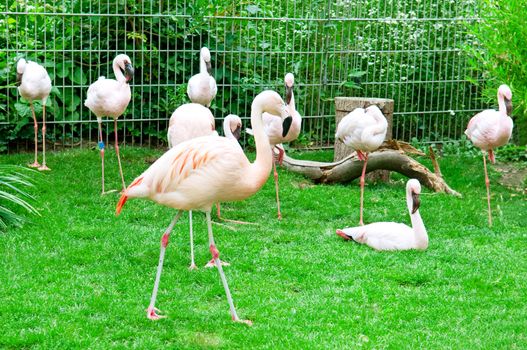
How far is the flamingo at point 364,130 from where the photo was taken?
8.45 metres

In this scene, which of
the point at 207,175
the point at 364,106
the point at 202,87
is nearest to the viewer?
the point at 207,175

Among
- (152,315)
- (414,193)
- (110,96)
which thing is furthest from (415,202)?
(110,96)

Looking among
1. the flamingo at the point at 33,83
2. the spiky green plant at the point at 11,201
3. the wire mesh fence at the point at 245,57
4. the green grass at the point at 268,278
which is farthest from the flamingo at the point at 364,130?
the flamingo at the point at 33,83

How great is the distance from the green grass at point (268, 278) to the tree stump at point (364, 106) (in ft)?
3.18

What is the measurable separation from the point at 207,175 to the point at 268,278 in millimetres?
1467

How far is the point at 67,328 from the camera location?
507 cm

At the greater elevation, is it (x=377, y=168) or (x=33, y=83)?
(x=33, y=83)

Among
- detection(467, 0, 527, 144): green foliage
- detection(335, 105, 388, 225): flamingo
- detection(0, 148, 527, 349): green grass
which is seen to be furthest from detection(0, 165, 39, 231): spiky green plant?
detection(467, 0, 527, 144): green foliage

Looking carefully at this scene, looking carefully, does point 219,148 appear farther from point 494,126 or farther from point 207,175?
point 494,126

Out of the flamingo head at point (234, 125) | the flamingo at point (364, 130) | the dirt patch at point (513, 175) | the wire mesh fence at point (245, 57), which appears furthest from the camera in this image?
the wire mesh fence at point (245, 57)

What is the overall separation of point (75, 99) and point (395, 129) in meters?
4.60

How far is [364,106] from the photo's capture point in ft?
32.8

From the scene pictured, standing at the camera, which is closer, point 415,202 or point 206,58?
point 415,202

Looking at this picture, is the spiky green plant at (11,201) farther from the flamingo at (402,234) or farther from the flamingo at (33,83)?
the flamingo at (402,234)
